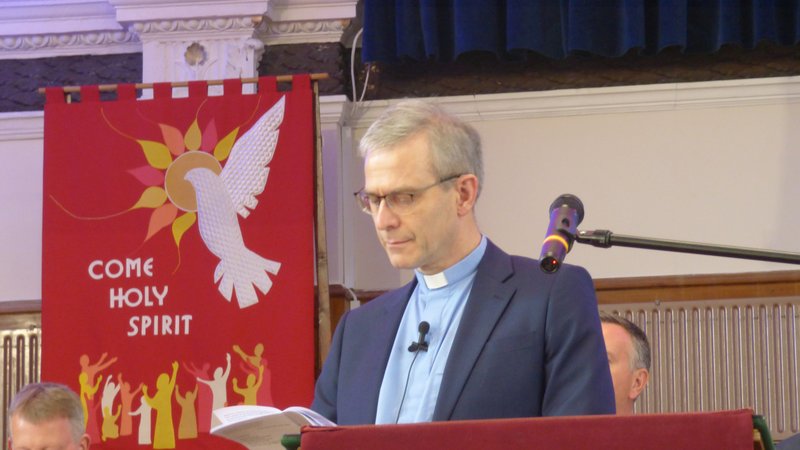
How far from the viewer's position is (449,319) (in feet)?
7.79

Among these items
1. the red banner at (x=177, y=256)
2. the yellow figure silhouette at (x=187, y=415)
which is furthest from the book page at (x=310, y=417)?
the yellow figure silhouette at (x=187, y=415)

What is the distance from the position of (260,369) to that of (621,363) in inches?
67.8

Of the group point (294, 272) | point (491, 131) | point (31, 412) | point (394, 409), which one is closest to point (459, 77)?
point (491, 131)

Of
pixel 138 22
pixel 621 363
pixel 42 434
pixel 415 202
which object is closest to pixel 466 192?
pixel 415 202

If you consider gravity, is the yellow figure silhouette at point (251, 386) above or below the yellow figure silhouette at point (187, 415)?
above

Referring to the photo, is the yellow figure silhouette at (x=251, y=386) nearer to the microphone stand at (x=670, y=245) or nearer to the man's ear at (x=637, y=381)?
the man's ear at (x=637, y=381)

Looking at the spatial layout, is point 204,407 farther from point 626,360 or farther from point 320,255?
point 626,360

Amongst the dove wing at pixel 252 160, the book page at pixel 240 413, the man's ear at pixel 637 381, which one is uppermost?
the dove wing at pixel 252 160

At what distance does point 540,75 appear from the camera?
5.13 m

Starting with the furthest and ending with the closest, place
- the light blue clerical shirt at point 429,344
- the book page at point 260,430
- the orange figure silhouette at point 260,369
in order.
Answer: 1. the orange figure silhouette at point 260,369
2. the light blue clerical shirt at point 429,344
3. the book page at point 260,430

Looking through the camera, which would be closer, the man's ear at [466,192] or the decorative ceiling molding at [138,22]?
the man's ear at [466,192]

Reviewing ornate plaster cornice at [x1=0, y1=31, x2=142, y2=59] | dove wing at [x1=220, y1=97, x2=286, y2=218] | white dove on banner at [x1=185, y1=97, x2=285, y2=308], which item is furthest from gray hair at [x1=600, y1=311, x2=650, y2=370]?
ornate plaster cornice at [x1=0, y1=31, x2=142, y2=59]

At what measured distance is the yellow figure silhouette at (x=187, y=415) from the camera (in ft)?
15.2

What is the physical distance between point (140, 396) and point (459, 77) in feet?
5.99
